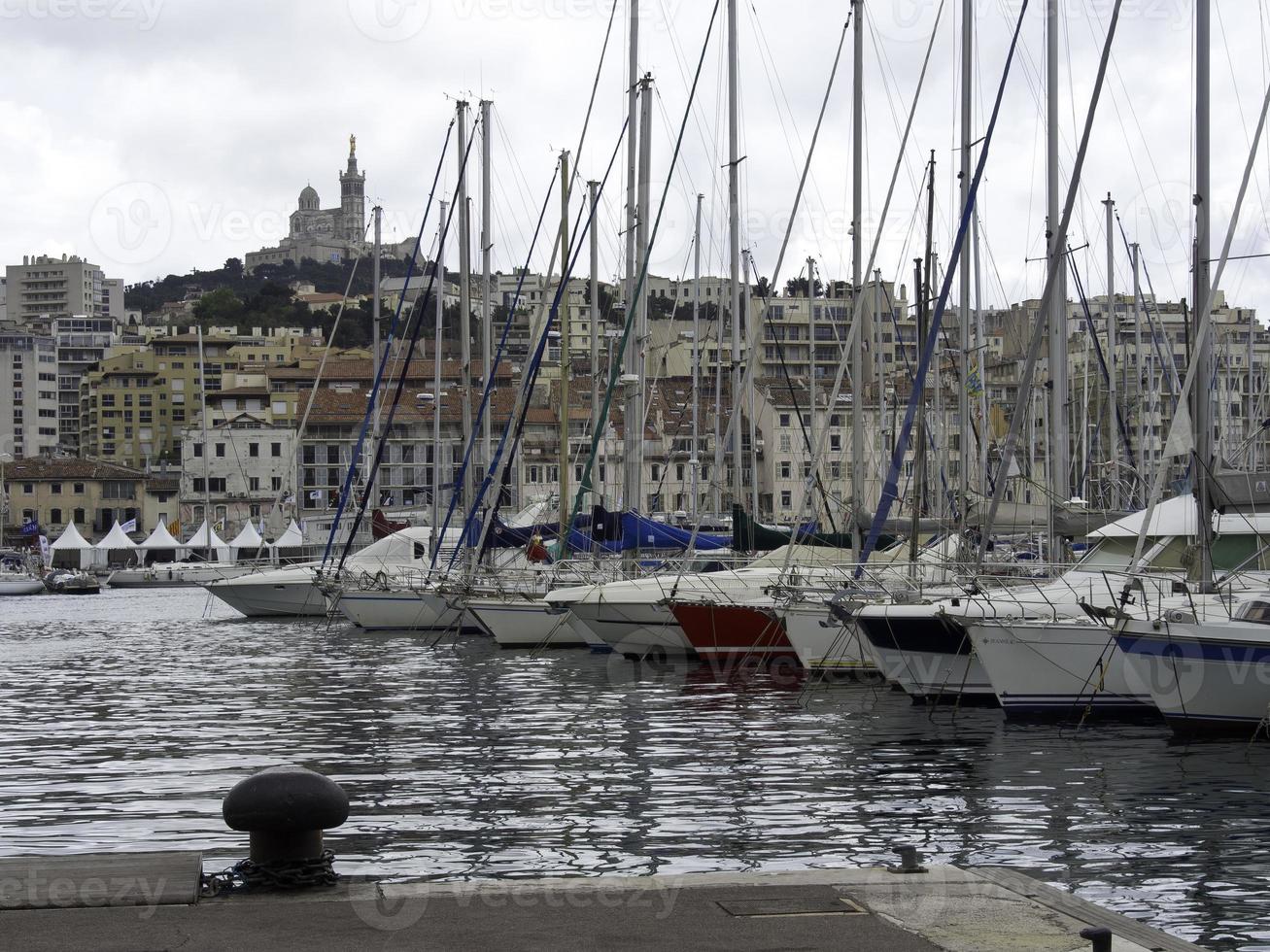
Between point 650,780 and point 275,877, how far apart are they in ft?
24.5

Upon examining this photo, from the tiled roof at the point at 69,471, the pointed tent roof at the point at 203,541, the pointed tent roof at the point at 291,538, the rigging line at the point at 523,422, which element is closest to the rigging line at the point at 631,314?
the rigging line at the point at 523,422

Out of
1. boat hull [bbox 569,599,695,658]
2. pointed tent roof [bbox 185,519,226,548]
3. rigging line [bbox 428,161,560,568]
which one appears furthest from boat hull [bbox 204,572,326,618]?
pointed tent roof [bbox 185,519,226,548]

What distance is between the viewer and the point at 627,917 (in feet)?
29.7

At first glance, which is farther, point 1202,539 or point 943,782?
point 1202,539

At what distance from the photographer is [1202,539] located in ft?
67.0

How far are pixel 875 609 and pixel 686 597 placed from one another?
6803 mm

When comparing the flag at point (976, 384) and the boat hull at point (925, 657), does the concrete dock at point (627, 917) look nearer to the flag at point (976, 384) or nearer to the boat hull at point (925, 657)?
the boat hull at point (925, 657)

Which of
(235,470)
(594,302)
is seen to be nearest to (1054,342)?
(594,302)

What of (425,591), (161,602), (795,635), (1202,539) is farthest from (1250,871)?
(161,602)

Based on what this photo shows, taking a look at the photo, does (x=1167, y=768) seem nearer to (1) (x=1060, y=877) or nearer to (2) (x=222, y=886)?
(1) (x=1060, y=877)

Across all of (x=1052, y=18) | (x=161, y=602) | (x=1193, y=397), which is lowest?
(x=161, y=602)

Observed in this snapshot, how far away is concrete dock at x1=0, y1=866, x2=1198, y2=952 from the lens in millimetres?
8430

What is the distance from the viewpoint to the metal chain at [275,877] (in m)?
9.71

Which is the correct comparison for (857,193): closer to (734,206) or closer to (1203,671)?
(734,206)
